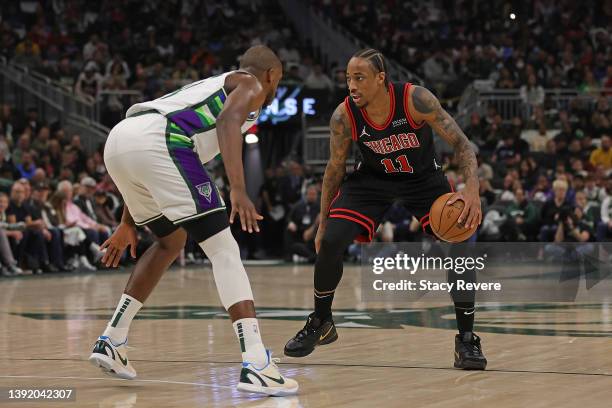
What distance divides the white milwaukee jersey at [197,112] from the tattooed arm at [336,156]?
→ 0.93 meters

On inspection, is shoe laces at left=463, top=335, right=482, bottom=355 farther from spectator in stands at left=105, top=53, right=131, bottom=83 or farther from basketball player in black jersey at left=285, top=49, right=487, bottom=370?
spectator in stands at left=105, top=53, right=131, bottom=83

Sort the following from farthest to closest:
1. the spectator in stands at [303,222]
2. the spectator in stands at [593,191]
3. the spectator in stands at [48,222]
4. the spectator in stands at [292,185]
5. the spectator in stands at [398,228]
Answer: the spectator in stands at [292,185] < the spectator in stands at [303,222] < the spectator in stands at [398,228] < the spectator in stands at [593,191] < the spectator in stands at [48,222]

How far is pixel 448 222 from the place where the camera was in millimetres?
5957

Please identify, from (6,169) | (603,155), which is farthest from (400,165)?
(603,155)

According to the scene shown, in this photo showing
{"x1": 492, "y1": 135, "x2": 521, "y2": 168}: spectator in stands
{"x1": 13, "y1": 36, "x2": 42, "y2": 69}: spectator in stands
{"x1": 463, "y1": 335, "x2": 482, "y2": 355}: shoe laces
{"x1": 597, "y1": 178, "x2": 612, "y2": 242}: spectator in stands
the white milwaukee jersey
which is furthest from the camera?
{"x1": 13, "y1": 36, "x2": 42, "y2": 69}: spectator in stands

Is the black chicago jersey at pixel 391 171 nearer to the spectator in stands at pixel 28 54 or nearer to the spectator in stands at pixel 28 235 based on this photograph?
the spectator in stands at pixel 28 235

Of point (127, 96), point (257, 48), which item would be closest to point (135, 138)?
point (257, 48)

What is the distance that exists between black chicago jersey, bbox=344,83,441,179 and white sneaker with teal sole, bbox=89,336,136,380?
185 centimetres

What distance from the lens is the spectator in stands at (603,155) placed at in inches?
700

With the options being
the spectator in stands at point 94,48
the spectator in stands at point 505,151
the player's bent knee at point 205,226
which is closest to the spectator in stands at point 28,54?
the spectator in stands at point 94,48

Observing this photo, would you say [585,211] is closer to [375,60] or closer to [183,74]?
[183,74]

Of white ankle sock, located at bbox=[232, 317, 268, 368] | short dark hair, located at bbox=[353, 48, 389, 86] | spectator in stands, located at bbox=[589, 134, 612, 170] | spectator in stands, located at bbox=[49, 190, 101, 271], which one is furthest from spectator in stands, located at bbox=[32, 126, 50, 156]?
white ankle sock, located at bbox=[232, 317, 268, 368]

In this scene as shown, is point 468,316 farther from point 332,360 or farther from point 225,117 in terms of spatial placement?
point 225,117

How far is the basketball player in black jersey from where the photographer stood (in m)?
6.12
